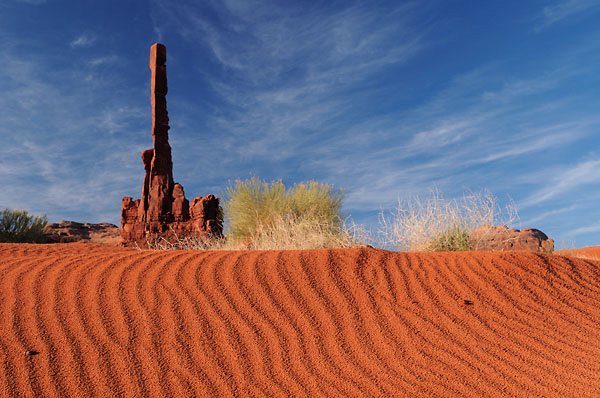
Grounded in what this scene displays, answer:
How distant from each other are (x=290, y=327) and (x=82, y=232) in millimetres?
16396

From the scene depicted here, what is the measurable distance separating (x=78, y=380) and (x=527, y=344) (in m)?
3.80

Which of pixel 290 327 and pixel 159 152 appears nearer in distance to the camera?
pixel 290 327

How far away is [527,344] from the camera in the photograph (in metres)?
4.20

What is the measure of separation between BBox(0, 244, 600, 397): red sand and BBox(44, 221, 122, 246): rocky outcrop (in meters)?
11.8

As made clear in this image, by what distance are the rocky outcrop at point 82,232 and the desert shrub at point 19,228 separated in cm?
58

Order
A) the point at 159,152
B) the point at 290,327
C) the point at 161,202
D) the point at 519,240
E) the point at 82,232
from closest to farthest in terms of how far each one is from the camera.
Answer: the point at 290,327 < the point at 519,240 < the point at 161,202 < the point at 159,152 < the point at 82,232

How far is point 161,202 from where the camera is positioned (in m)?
12.1

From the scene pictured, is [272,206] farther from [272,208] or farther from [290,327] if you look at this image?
[290,327]

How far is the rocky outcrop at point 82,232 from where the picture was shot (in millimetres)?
16220

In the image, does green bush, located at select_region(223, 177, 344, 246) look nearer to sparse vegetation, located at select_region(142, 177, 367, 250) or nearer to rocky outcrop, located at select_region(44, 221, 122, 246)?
→ sparse vegetation, located at select_region(142, 177, 367, 250)

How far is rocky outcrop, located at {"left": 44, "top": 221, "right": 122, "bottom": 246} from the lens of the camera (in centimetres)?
1622

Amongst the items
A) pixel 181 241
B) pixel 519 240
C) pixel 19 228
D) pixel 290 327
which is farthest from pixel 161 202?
pixel 519 240

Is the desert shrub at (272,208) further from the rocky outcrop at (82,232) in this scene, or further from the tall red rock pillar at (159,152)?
A: the rocky outcrop at (82,232)

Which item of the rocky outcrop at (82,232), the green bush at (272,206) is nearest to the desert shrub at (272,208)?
the green bush at (272,206)
